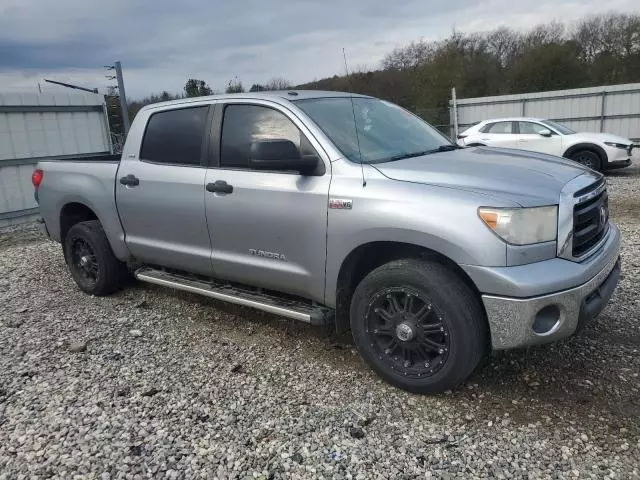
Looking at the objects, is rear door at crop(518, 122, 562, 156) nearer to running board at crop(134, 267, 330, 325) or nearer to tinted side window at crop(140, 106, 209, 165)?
tinted side window at crop(140, 106, 209, 165)

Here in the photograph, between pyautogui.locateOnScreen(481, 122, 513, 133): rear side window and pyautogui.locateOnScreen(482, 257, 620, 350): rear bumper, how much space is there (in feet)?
37.3

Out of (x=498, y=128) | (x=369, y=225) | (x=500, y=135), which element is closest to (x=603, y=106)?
(x=498, y=128)

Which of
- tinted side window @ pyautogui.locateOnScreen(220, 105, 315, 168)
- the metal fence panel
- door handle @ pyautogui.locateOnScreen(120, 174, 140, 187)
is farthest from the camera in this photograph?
the metal fence panel

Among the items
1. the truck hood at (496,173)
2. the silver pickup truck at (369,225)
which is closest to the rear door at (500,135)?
the silver pickup truck at (369,225)

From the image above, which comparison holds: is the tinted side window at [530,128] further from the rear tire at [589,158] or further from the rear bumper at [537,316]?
the rear bumper at [537,316]

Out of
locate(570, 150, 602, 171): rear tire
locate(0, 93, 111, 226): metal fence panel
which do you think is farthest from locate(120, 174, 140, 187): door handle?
locate(570, 150, 602, 171): rear tire

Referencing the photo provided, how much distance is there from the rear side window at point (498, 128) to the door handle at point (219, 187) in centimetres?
1123

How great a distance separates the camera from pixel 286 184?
11.7 ft

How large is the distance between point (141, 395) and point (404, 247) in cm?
194

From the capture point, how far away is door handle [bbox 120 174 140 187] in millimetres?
4562

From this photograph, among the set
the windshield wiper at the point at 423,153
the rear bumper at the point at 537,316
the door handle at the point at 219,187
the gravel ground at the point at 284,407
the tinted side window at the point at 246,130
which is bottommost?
the gravel ground at the point at 284,407

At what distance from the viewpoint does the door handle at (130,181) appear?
4562 mm

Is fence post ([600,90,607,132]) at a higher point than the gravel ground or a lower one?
higher

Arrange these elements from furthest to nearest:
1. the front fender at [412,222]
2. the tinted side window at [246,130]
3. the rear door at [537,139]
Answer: the rear door at [537,139], the tinted side window at [246,130], the front fender at [412,222]
